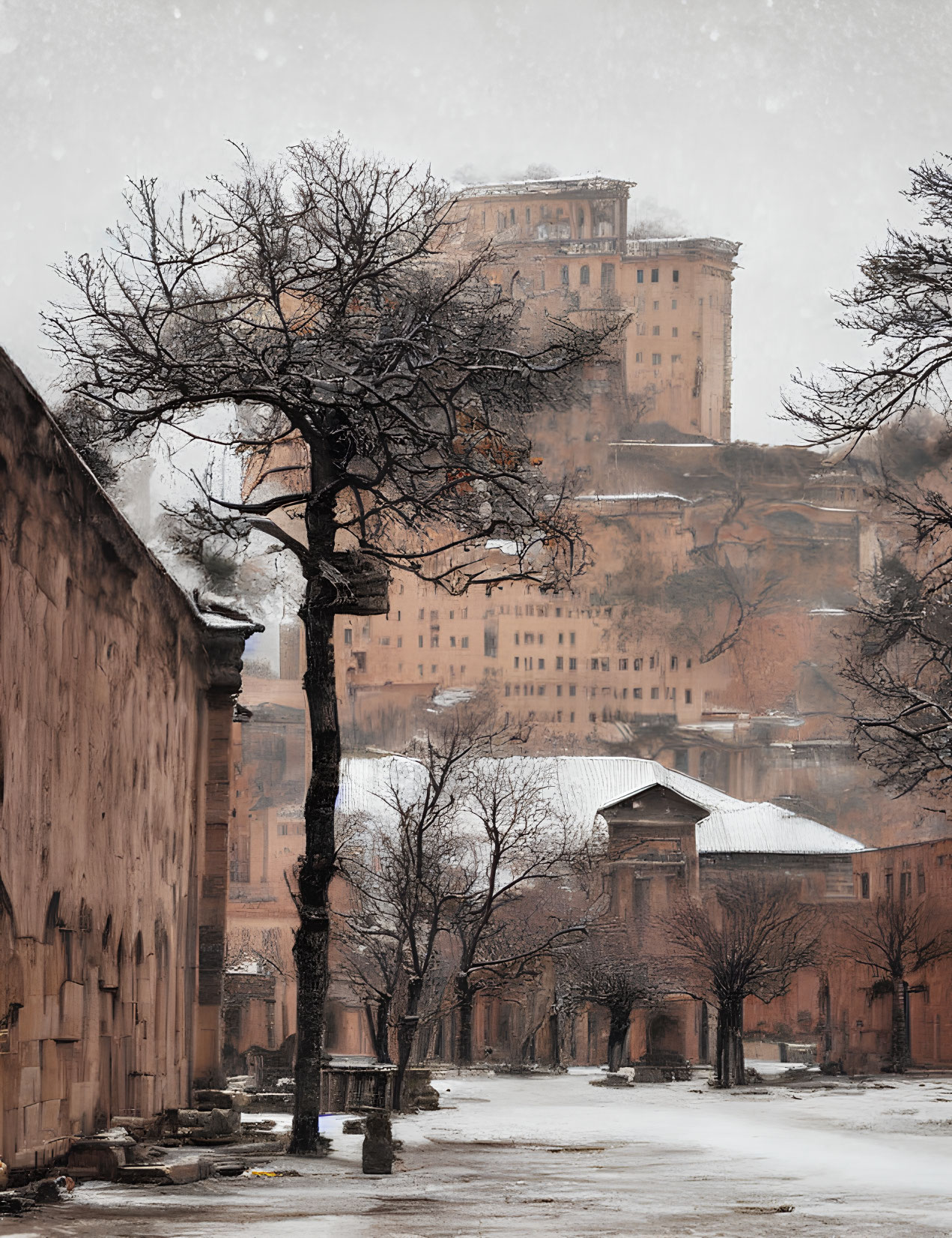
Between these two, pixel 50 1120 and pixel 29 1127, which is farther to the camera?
pixel 50 1120

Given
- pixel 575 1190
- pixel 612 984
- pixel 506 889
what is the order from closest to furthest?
1. pixel 575 1190
2. pixel 612 984
3. pixel 506 889

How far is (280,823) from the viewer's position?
90500 mm

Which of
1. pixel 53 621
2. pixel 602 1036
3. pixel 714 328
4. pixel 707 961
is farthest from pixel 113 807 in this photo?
pixel 714 328

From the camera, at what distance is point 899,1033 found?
46.0 m

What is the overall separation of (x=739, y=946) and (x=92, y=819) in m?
31.3

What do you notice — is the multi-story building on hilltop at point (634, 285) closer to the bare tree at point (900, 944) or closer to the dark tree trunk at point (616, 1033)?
the bare tree at point (900, 944)

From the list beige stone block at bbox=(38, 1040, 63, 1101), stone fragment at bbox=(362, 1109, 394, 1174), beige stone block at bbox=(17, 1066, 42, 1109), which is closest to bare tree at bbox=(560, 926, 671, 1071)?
stone fragment at bbox=(362, 1109, 394, 1174)

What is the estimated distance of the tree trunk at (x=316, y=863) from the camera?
12.4 metres

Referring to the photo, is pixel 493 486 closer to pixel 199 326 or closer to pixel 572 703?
pixel 199 326

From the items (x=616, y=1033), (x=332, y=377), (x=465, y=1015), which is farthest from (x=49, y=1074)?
(x=616, y=1033)

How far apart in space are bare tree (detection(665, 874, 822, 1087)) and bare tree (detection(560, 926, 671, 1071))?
154 centimetres

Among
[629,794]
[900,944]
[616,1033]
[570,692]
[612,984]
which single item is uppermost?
→ [570,692]

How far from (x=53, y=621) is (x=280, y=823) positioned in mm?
81002

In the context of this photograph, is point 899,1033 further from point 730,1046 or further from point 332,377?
point 332,377
